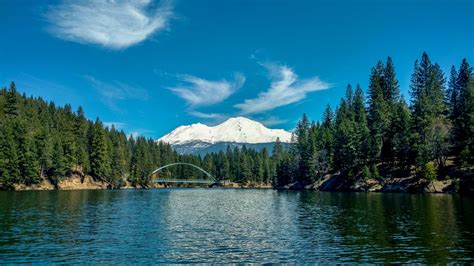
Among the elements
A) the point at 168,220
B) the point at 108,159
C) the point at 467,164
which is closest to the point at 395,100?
the point at 467,164

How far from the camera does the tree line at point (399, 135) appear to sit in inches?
3930

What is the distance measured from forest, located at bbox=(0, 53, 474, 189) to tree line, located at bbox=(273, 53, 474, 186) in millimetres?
263

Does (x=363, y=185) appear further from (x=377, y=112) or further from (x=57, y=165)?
(x=57, y=165)

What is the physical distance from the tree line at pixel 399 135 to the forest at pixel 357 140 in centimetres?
26

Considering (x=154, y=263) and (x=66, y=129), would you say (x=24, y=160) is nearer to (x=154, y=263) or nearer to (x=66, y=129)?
(x=66, y=129)

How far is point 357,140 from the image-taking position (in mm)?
127875

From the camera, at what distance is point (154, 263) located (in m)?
25.0

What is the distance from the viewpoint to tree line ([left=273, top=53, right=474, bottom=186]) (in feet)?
327

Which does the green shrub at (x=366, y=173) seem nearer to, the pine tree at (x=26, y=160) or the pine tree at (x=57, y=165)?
the pine tree at (x=57, y=165)

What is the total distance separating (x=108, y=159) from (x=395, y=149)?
110 m

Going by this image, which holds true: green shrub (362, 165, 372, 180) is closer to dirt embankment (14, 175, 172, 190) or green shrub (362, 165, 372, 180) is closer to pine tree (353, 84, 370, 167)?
pine tree (353, 84, 370, 167)

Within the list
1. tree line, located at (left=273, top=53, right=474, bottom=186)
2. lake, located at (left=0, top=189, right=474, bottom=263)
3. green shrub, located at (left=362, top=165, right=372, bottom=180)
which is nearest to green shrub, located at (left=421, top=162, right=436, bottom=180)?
tree line, located at (left=273, top=53, right=474, bottom=186)

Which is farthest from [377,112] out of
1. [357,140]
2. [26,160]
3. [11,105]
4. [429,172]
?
[11,105]

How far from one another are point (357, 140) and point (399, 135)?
49.8ft
